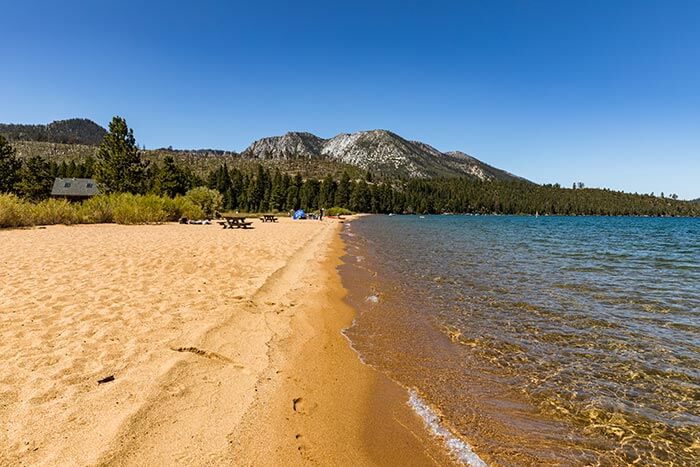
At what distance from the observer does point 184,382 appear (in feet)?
14.1

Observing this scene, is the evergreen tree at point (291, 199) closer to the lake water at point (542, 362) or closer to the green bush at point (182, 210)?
the green bush at point (182, 210)

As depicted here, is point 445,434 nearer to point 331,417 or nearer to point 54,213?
point 331,417

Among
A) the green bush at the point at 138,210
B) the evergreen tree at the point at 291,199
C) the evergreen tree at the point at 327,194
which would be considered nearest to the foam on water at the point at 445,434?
the green bush at the point at 138,210

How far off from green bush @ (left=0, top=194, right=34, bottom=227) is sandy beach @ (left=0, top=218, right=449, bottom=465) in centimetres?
1854

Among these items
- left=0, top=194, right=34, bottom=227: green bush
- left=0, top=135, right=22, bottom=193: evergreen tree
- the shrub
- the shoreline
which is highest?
left=0, top=135, right=22, bottom=193: evergreen tree

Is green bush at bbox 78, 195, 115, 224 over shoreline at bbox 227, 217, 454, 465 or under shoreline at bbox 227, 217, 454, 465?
over

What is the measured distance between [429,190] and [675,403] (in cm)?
16212

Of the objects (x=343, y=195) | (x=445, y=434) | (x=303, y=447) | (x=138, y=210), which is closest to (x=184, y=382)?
(x=303, y=447)

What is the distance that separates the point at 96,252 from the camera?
12.7m

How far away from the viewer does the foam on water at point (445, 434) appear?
3434 mm

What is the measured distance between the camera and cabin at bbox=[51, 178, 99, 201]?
69.3 metres

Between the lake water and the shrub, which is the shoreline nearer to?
the lake water

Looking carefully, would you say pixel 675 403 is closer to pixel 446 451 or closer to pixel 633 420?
pixel 633 420

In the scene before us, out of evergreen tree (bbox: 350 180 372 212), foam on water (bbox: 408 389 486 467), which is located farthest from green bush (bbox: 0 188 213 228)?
evergreen tree (bbox: 350 180 372 212)
